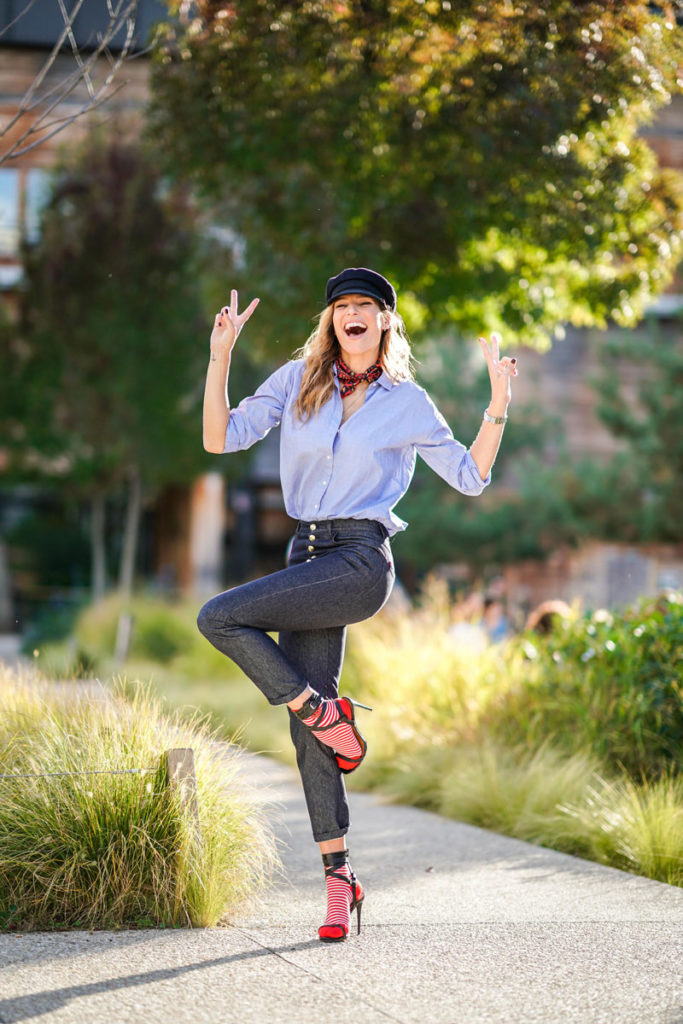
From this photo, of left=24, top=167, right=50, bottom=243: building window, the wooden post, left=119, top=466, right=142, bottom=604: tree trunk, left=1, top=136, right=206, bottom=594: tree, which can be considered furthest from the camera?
left=119, top=466, right=142, bottom=604: tree trunk

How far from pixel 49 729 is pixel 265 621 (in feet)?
3.87

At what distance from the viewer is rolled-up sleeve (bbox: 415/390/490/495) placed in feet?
12.9

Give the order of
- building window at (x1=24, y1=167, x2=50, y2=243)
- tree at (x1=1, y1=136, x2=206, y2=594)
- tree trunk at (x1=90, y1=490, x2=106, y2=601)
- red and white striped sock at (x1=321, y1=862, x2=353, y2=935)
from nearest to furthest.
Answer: red and white striped sock at (x1=321, y1=862, x2=353, y2=935) → tree at (x1=1, y1=136, x2=206, y2=594) → building window at (x1=24, y1=167, x2=50, y2=243) → tree trunk at (x1=90, y1=490, x2=106, y2=601)

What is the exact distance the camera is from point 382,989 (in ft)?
10.7

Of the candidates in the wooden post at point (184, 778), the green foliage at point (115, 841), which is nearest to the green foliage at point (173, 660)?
the green foliage at point (115, 841)

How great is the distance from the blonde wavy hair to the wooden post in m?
1.14

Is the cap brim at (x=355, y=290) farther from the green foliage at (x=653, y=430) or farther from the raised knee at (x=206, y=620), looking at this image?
the green foliage at (x=653, y=430)

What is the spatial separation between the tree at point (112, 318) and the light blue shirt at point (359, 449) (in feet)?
41.6

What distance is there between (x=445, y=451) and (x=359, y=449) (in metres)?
0.29

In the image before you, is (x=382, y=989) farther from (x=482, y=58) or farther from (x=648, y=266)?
(x=648, y=266)

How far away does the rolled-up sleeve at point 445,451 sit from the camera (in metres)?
3.93

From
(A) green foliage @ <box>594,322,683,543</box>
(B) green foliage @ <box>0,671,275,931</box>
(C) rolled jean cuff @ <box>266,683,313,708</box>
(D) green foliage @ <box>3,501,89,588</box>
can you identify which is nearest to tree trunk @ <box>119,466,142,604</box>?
(D) green foliage @ <box>3,501,89,588</box>

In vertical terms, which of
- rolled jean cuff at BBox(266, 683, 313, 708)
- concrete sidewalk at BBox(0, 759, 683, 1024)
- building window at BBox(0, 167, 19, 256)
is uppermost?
building window at BBox(0, 167, 19, 256)

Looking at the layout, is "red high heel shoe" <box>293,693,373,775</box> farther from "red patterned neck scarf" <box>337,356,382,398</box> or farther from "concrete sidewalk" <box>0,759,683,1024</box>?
"red patterned neck scarf" <box>337,356,382,398</box>
